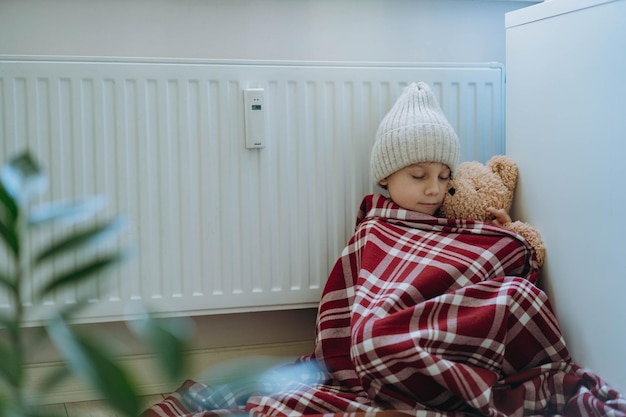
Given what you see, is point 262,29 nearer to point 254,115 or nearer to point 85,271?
point 254,115

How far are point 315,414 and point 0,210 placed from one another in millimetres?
1151

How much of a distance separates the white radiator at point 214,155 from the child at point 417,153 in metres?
0.12

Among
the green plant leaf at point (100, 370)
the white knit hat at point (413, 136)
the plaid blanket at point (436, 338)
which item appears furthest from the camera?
the white knit hat at point (413, 136)

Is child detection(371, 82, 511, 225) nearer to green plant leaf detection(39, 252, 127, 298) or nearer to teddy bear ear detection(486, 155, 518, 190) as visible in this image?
teddy bear ear detection(486, 155, 518, 190)

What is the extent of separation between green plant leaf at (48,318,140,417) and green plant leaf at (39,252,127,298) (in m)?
0.02

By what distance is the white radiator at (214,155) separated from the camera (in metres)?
1.51

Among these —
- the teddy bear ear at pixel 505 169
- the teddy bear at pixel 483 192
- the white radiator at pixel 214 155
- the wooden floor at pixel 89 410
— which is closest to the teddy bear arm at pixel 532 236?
the teddy bear at pixel 483 192

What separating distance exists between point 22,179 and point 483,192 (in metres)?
1.38

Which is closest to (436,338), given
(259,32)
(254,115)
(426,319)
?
(426,319)

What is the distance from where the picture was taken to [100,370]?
A: 0.22m

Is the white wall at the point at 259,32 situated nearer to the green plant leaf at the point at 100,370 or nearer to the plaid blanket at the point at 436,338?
the plaid blanket at the point at 436,338

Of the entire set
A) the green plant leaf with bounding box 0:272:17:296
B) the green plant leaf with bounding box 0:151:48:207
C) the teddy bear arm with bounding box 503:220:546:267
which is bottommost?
the teddy bear arm with bounding box 503:220:546:267

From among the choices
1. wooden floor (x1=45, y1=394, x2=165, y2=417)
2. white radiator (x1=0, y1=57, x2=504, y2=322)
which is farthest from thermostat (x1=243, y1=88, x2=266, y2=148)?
wooden floor (x1=45, y1=394, x2=165, y2=417)

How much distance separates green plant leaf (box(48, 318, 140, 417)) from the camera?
22 cm
